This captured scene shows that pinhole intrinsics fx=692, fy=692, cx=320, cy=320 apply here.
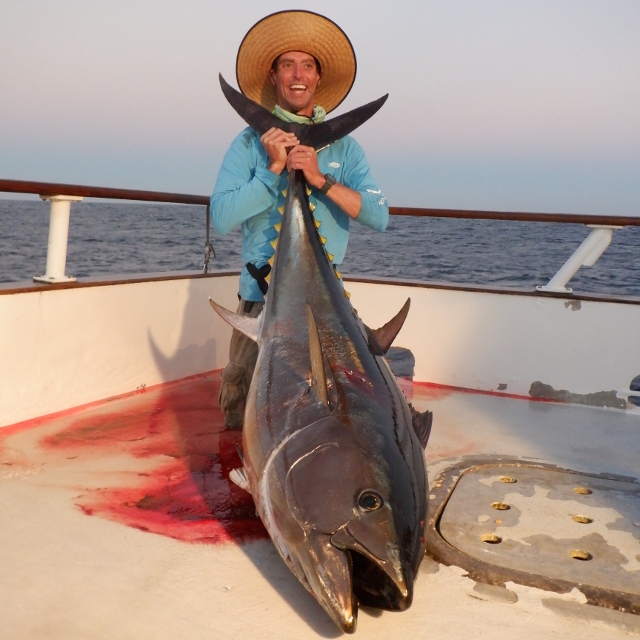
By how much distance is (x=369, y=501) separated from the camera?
1.68 metres

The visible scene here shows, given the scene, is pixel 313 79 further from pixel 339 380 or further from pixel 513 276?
Result: pixel 513 276

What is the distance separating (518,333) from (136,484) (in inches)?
98.5

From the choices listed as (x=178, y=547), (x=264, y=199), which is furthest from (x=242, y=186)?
(x=178, y=547)

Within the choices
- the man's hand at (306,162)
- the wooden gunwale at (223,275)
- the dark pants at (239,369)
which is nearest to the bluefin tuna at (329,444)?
the man's hand at (306,162)

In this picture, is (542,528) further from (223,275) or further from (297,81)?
(223,275)

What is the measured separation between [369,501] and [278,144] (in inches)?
59.8

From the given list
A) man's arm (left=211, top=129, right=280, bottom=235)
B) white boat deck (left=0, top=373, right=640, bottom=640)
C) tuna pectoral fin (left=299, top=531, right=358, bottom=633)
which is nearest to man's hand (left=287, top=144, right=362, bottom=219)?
man's arm (left=211, top=129, right=280, bottom=235)

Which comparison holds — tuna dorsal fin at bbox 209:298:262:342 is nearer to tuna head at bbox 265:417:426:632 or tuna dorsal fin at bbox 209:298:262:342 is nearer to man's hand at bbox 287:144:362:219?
man's hand at bbox 287:144:362:219

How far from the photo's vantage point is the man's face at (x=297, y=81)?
3.00 metres

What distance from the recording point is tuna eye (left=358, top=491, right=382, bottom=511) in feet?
5.48

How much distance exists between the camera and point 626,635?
69.9 inches

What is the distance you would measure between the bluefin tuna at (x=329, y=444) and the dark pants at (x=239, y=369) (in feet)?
1.36

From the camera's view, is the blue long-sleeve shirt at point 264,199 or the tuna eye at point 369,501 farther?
the blue long-sleeve shirt at point 264,199

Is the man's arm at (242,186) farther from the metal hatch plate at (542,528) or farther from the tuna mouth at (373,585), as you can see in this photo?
the tuna mouth at (373,585)
